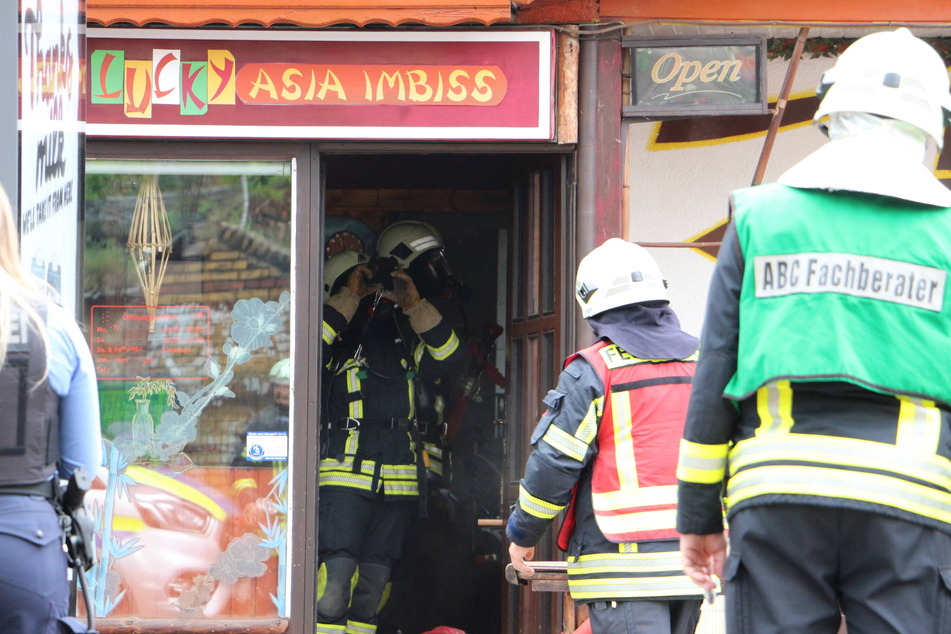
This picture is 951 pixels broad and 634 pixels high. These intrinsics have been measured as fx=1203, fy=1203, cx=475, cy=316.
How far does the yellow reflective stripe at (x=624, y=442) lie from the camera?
3.84m

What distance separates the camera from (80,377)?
9.80ft

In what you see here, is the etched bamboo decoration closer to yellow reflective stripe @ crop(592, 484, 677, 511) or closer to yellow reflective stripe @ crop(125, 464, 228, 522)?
yellow reflective stripe @ crop(125, 464, 228, 522)

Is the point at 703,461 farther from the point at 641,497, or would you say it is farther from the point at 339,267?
the point at 339,267

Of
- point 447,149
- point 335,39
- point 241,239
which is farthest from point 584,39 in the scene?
point 241,239

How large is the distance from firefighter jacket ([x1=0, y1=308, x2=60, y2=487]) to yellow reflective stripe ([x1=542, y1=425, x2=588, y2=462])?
162 centimetres

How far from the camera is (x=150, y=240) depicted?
523 cm

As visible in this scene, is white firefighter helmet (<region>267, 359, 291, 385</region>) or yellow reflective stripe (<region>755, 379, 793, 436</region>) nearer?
yellow reflective stripe (<region>755, 379, 793, 436</region>)

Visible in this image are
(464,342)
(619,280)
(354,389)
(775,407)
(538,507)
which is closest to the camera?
(775,407)

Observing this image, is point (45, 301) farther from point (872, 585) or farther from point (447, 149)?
point (447, 149)

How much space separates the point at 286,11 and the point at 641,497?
2.51 m

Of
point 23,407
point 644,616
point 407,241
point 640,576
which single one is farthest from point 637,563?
point 407,241

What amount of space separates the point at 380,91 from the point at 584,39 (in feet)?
2.91

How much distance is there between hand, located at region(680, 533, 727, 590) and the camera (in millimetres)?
2367

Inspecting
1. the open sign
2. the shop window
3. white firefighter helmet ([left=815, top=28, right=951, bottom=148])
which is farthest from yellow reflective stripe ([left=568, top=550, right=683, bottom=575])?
the open sign
